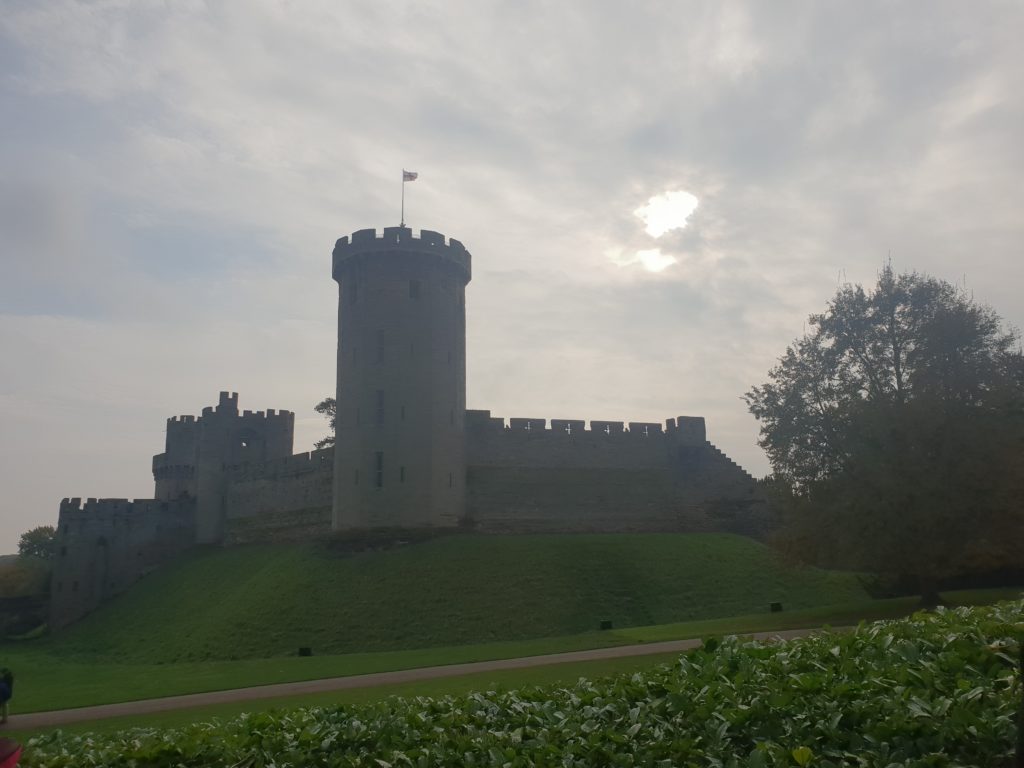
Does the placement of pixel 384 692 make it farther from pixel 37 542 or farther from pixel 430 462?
pixel 37 542

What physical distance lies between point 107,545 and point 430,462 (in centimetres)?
2587

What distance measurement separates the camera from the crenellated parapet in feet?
129

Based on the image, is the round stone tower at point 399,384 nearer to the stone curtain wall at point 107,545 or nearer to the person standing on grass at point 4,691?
the stone curtain wall at point 107,545

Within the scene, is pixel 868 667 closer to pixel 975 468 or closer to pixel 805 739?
pixel 805 739

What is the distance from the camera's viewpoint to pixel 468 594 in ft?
103

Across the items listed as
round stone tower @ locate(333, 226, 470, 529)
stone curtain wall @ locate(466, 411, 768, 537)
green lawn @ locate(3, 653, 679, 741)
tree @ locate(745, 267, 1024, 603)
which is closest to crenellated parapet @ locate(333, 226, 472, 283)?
round stone tower @ locate(333, 226, 470, 529)

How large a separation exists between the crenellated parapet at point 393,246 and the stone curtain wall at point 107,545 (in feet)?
76.4

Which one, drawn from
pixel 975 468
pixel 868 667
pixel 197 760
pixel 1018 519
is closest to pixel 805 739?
pixel 868 667

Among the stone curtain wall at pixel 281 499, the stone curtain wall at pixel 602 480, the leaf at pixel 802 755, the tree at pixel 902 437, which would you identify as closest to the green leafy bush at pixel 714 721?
the leaf at pixel 802 755

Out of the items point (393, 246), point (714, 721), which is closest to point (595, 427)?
point (393, 246)

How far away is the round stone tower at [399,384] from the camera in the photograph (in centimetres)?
3775

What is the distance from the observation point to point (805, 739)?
588 centimetres

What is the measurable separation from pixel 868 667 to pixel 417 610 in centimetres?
2502

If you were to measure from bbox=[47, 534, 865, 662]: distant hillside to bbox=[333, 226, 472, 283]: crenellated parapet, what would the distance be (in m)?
13.0
